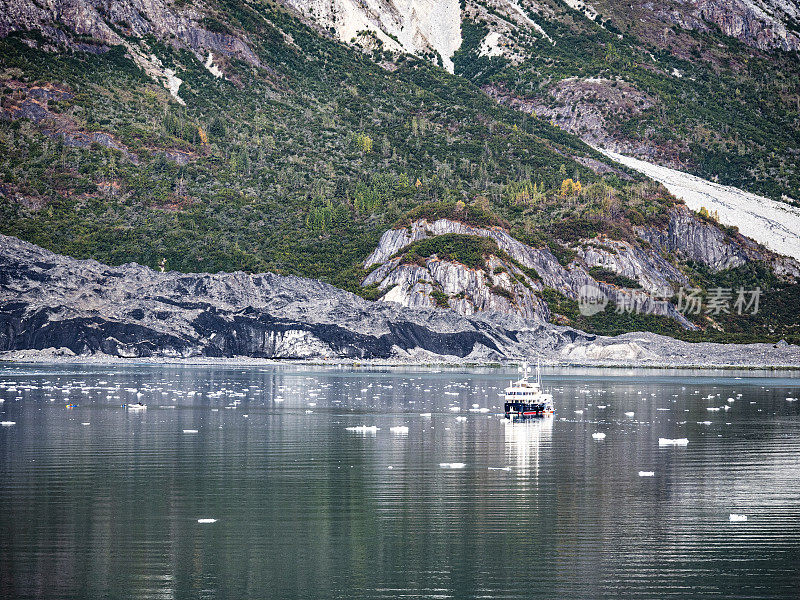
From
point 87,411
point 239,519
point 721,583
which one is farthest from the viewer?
point 87,411

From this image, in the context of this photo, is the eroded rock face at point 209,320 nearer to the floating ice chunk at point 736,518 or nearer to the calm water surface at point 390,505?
the calm water surface at point 390,505

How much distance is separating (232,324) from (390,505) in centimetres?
14818

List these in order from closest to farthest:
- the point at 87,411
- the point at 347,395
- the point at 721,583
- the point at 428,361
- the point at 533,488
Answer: the point at 721,583
the point at 533,488
the point at 87,411
the point at 347,395
the point at 428,361

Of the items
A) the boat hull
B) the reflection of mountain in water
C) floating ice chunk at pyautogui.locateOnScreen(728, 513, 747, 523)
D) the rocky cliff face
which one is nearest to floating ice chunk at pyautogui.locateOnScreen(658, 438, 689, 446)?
the reflection of mountain in water

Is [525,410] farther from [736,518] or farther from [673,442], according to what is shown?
[736,518]

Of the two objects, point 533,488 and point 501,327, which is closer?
point 533,488

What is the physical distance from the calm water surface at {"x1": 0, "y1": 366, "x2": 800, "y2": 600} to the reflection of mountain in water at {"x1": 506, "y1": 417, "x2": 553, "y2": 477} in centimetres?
31

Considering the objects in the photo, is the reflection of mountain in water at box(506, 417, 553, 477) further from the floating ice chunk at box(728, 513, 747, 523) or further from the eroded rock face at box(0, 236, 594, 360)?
the eroded rock face at box(0, 236, 594, 360)

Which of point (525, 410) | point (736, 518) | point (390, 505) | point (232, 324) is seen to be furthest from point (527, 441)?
point (232, 324)

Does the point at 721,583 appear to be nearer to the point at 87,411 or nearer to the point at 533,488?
the point at 533,488

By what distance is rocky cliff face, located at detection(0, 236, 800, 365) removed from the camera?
563 ft

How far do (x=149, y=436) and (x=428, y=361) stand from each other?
12901cm

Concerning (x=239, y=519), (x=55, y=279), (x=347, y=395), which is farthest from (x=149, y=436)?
(x=55, y=279)

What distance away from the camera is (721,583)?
2870 cm
